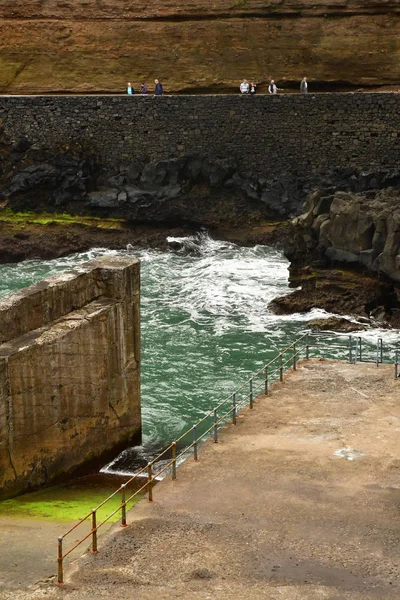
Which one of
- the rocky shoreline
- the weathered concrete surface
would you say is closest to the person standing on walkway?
the rocky shoreline

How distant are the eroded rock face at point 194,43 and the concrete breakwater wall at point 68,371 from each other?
1201 inches

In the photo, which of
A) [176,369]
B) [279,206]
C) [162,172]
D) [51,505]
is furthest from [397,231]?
[51,505]

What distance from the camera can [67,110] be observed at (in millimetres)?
49531

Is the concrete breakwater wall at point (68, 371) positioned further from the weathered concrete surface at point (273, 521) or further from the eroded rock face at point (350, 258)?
the eroded rock face at point (350, 258)

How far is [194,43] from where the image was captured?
53.3 meters

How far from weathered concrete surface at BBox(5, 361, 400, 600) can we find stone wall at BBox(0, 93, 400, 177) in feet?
89.2

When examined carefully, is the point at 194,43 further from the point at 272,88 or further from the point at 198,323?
the point at 198,323

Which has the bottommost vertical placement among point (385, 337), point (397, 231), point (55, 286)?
point (385, 337)

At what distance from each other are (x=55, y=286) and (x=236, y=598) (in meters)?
8.68

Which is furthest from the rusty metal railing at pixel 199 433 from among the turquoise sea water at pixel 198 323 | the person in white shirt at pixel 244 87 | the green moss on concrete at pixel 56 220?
the person in white shirt at pixel 244 87

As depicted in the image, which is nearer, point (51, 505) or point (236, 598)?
point (236, 598)

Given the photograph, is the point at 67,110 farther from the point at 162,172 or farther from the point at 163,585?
the point at 163,585

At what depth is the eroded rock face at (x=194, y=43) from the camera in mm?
51750

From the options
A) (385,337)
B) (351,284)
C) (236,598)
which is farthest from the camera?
(351,284)
